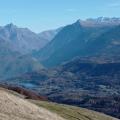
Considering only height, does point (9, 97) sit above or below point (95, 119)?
above

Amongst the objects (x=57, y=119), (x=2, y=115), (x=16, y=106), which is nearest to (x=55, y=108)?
(x=57, y=119)

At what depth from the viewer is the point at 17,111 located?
61438 mm

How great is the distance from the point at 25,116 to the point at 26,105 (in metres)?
5.77

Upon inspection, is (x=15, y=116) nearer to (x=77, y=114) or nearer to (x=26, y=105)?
(x=26, y=105)

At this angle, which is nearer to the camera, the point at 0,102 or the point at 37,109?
the point at 0,102

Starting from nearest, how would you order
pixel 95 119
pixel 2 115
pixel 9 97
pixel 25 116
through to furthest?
pixel 2 115 → pixel 25 116 → pixel 9 97 → pixel 95 119

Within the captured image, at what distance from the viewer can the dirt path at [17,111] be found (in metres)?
58.1

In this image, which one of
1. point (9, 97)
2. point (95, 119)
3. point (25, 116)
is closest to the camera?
point (25, 116)

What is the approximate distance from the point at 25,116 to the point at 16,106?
3.37 meters

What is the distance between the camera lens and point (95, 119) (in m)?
104

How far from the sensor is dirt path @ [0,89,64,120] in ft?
191

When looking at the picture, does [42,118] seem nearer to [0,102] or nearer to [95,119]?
[0,102]

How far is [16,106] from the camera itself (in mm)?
63188

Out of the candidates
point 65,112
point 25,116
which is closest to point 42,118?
point 25,116
